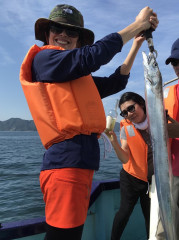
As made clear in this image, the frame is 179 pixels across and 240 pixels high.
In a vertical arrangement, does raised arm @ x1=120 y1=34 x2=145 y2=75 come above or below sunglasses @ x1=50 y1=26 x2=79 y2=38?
below

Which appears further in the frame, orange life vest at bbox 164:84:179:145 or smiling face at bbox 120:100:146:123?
smiling face at bbox 120:100:146:123

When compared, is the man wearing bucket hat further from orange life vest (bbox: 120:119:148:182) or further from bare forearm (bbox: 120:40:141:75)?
orange life vest (bbox: 120:119:148:182)

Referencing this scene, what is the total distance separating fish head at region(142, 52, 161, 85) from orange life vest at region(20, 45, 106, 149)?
494mm

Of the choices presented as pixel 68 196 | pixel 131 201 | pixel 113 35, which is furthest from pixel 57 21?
pixel 131 201

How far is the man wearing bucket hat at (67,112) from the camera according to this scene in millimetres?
1602

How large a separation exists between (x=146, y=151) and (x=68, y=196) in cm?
237

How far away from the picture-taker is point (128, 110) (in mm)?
3566

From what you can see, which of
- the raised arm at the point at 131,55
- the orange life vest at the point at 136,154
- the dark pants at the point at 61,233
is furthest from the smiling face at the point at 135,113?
the dark pants at the point at 61,233

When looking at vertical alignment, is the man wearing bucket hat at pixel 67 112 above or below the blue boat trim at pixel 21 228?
above

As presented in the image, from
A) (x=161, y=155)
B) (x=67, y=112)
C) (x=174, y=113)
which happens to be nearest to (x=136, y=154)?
(x=174, y=113)

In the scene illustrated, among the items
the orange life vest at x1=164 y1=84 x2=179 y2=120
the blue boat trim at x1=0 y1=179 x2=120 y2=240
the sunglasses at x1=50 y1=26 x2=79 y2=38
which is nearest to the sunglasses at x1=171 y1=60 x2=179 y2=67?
the orange life vest at x1=164 y1=84 x2=179 y2=120

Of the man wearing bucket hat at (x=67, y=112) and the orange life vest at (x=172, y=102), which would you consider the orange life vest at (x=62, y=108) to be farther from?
the orange life vest at (x=172, y=102)

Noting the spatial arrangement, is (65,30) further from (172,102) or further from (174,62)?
(172,102)

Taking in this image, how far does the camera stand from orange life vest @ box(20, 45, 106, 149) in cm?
175
